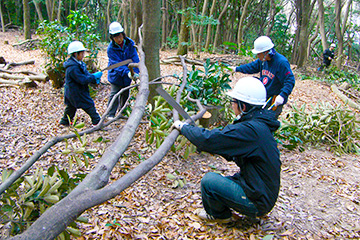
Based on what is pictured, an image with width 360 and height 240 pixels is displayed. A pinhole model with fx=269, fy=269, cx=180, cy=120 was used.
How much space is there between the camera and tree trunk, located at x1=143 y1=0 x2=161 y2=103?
14.3 ft

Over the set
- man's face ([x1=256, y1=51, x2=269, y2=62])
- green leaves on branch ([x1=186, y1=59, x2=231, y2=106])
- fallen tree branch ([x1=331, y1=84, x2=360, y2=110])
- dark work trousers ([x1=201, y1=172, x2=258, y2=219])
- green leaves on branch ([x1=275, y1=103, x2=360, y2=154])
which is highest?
man's face ([x1=256, y1=51, x2=269, y2=62])

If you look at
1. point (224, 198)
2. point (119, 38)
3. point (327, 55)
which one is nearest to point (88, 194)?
point (224, 198)

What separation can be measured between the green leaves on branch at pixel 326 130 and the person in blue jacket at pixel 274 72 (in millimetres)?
766

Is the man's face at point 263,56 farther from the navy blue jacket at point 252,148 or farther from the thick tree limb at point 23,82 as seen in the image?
the thick tree limb at point 23,82

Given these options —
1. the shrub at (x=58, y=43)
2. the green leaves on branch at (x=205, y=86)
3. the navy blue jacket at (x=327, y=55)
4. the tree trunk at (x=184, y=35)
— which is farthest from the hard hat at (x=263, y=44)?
the navy blue jacket at (x=327, y=55)

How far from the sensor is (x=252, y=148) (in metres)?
2.21

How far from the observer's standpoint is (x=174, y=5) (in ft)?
65.1

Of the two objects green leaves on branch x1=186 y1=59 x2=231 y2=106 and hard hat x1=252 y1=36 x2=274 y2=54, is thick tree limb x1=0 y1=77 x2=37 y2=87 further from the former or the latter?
hard hat x1=252 y1=36 x2=274 y2=54

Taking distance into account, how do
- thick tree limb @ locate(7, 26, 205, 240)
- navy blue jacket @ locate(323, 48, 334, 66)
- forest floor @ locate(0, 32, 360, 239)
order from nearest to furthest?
thick tree limb @ locate(7, 26, 205, 240)
forest floor @ locate(0, 32, 360, 239)
navy blue jacket @ locate(323, 48, 334, 66)

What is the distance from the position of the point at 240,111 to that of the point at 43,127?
363 cm

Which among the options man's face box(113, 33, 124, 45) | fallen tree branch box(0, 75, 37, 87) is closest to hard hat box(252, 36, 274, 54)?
man's face box(113, 33, 124, 45)

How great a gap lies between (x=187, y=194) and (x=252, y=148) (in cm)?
122

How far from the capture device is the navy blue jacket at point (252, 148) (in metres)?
2.20

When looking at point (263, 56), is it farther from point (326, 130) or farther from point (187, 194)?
point (187, 194)
